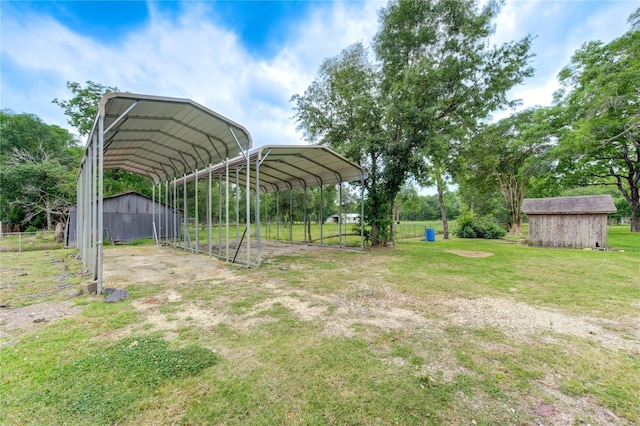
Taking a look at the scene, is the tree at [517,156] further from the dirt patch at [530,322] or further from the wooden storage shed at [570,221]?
the dirt patch at [530,322]

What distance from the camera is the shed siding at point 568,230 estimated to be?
34.6 ft

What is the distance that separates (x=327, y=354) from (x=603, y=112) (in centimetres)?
1747

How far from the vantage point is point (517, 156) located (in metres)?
18.8

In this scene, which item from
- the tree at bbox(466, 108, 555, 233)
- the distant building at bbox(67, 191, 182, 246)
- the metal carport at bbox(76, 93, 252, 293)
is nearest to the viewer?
the metal carport at bbox(76, 93, 252, 293)

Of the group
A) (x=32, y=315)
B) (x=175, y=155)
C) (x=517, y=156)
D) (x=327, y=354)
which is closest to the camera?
(x=327, y=354)

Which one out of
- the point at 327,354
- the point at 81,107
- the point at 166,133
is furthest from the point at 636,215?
the point at 81,107

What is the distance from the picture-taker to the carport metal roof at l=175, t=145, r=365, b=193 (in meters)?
7.95

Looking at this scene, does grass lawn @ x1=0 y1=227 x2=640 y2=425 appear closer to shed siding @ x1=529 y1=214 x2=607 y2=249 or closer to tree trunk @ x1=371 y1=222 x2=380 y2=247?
tree trunk @ x1=371 y1=222 x2=380 y2=247

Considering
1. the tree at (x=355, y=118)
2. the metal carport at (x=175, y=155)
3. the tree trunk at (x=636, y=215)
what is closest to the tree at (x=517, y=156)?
the tree trunk at (x=636, y=215)

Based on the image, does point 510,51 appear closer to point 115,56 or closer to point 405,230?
point 405,230

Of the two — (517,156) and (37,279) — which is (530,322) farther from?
(517,156)

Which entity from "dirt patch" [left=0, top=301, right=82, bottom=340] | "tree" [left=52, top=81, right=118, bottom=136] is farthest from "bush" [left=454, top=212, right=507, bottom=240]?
"tree" [left=52, top=81, right=118, bottom=136]

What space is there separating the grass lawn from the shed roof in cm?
703

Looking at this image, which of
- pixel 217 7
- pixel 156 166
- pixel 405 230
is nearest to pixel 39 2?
pixel 217 7
